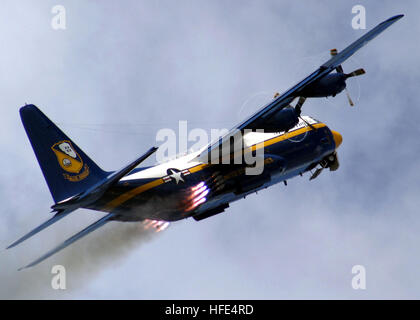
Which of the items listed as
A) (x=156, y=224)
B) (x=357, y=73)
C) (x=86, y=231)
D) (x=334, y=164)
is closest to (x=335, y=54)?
(x=357, y=73)

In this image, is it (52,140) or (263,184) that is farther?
(263,184)

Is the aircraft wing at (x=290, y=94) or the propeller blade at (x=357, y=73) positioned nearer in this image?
the aircraft wing at (x=290, y=94)

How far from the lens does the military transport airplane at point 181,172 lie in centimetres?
2881

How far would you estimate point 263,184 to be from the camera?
103ft

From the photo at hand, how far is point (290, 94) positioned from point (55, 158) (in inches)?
376

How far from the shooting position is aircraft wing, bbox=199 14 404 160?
29469 millimetres

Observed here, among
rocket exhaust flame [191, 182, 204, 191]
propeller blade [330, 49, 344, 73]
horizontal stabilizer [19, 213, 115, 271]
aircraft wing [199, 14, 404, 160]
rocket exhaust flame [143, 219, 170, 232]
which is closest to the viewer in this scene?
horizontal stabilizer [19, 213, 115, 271]

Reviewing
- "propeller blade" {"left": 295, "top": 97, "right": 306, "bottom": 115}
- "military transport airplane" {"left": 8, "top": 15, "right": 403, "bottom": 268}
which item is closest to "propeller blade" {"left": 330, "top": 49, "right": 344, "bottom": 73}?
"military transport airplane" {"left": 8, "top": 15, "right": 403, "bottom": 268}

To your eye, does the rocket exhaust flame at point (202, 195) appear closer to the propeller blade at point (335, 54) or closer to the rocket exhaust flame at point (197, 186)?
the rocket exhaust flame at point (197, 186)

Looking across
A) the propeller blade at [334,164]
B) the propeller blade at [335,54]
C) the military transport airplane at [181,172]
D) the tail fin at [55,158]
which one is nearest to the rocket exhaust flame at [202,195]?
the military transport airplane at [181,172]

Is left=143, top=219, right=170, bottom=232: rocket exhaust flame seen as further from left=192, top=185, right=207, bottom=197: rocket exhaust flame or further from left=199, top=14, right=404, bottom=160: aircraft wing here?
left=199, top=14, right=404, bottom=160: aircraft wing
